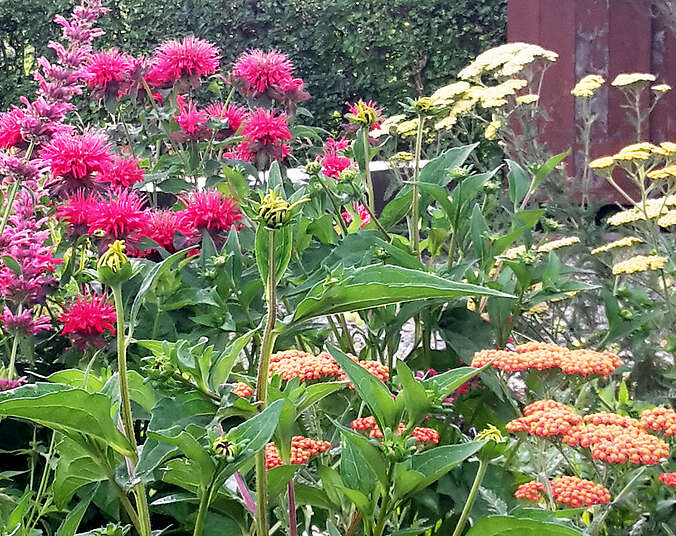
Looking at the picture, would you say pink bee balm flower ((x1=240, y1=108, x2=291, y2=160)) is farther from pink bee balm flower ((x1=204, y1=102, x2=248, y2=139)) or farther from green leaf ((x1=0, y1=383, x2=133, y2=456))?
green leaf ((x1=0, y1=383, x2=133, y2=456))

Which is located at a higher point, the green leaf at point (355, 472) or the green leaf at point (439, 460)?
the green leaf at point (439, 460)

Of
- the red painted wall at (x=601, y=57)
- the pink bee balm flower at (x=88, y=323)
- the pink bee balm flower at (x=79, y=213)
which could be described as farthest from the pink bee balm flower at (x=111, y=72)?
the red painted wall at (x=601, y=57)

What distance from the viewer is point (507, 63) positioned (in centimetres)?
382

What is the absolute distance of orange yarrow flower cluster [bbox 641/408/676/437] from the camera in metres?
1.19

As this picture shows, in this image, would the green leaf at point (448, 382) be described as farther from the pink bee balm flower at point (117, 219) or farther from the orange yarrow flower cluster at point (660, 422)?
the pink bee balm flower at point (117, 219)

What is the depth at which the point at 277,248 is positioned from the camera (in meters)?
0.89

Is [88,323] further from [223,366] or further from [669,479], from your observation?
[669,479]

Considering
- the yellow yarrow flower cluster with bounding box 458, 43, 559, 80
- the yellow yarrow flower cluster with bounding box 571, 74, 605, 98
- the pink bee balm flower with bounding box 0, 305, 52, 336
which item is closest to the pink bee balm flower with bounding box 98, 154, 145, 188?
the pink bee balm flower with bounding box 0, 305, 52, 336

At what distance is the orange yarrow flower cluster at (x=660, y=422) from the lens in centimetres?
119

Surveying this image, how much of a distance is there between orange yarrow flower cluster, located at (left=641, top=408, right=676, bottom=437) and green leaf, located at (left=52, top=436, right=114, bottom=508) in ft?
2.26

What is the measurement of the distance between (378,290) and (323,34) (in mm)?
7545

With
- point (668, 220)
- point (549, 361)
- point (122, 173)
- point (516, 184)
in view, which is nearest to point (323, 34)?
point (668, 220)

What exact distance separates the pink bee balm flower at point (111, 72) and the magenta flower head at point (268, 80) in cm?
27

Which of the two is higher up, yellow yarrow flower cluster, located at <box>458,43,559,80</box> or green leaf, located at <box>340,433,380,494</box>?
yellow yarrow flower cluster, located at <box>458,43,559,80</box>
